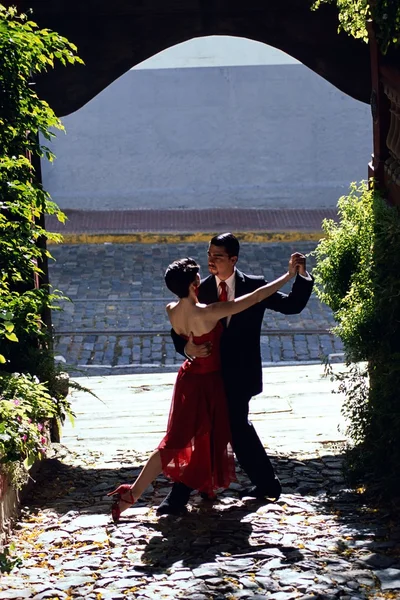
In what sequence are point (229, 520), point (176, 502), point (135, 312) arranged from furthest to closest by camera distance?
1. point (135, 312)
2. point (176, 502)
3. point (229, 520)

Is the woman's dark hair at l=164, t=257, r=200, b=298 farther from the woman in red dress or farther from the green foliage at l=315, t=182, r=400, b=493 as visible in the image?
the green foliage at l=315, t=182, r=400, b=493

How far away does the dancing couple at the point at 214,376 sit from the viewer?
610 centimetres

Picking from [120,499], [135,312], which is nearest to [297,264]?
[120,499]

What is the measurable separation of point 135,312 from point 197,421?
7872mm

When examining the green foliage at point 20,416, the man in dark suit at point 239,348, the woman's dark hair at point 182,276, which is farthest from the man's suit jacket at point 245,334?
the green foliage at point 20,416

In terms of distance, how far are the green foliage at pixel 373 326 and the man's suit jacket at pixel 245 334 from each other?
0.52m

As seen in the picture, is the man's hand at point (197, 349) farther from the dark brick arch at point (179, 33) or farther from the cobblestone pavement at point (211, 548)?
the dark brick arch at point (179, 33)

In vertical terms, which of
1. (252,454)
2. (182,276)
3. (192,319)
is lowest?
(252,454)

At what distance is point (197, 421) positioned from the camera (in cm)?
623

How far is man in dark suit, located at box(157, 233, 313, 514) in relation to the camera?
6.20 metres

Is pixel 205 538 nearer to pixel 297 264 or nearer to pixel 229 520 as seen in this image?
pixel 229 520

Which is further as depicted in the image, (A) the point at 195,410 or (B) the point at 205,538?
(A) the point at 195,410

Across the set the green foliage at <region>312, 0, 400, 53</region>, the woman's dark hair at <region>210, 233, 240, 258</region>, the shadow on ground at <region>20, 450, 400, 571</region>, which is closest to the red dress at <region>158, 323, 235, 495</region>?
the shadow on ground at <region>20, 450, 400, 571</region>

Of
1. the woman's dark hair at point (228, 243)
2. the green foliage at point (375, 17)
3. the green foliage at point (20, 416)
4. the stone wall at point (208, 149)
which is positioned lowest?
the green foliage at point (20, 416)
